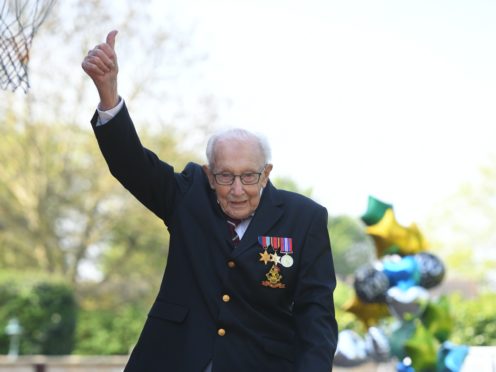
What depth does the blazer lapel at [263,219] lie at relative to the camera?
116 inches

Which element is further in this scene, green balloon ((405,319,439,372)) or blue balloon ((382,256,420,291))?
blue balloon ((382,256,420,291))

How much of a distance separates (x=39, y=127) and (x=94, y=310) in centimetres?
493

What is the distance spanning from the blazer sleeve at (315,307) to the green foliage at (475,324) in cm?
1371

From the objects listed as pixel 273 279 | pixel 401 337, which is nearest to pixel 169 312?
pixel 273 279

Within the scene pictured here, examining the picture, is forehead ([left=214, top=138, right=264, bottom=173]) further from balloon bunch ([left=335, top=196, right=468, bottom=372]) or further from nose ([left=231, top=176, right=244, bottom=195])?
balloon bunch ([left=335, top=196, right=468, bottom=372])

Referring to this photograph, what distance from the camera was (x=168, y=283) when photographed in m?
2.91

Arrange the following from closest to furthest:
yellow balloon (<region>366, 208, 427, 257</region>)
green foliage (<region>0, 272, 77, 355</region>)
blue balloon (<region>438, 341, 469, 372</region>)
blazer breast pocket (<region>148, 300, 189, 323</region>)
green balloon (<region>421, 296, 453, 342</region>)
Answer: blazer breast pocket (<region>148, 300, 189, 323</region>)
blue balloon (<region>438, 341, 469, 372</region>)
green balloon (<region>421, 296, 453, 342</region>)
yellow balloon (<region>366, 208, 427, 257</region>)
green foliage (<region>0, 272, 77, 355</region>)

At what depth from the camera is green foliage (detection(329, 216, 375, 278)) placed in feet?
192

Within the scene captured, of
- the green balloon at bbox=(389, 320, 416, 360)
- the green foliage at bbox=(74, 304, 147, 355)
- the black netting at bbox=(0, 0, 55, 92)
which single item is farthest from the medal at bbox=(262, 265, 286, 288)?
→ the green foliage at bbox=(74, 304, 147, 355)

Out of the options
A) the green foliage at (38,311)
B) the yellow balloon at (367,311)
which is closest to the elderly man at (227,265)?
the yellow balloon at (367,311)

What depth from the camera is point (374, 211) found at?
8.36 meters

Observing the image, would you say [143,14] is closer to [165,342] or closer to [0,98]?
[0,98]

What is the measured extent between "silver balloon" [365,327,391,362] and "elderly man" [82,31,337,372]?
5.45 m

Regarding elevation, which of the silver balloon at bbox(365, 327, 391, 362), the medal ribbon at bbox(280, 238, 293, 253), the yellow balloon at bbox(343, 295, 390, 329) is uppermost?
the medal ribbon at bbox(280, 238, 293, 253)
